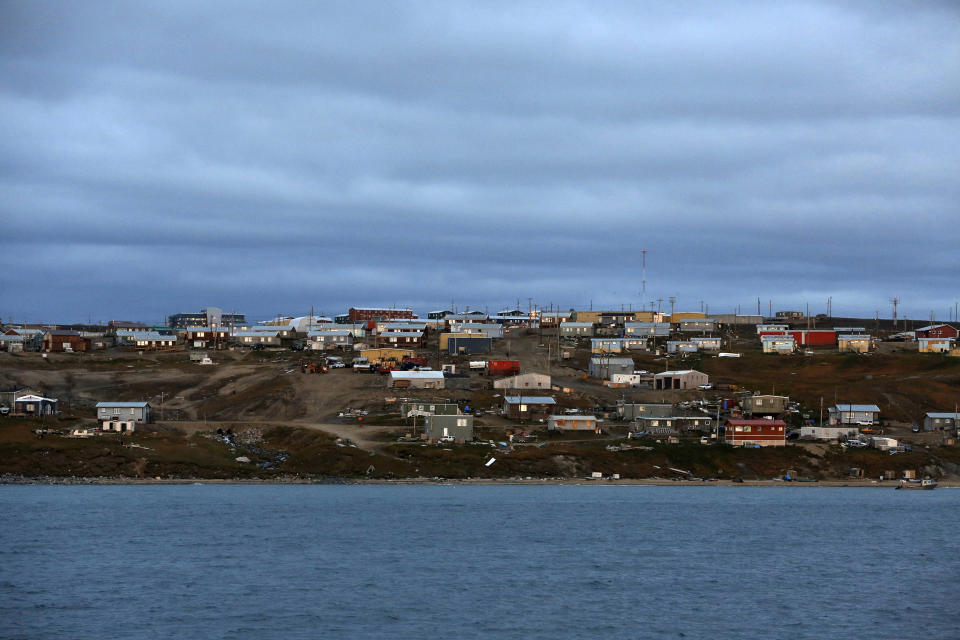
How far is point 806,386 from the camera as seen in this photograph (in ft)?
370

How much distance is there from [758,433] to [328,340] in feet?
220

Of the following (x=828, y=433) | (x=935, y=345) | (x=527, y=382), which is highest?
(x=935, y=345)

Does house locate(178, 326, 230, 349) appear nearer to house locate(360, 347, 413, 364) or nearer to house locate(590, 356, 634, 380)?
house locate(360, 347, 413, 364)

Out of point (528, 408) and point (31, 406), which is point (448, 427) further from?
point (31, 406)

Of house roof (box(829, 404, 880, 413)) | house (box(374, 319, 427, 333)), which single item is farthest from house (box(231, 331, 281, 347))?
house roof (box(829, 404, 880, 413))

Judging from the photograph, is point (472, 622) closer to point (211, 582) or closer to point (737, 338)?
Answer: point (211, 582)

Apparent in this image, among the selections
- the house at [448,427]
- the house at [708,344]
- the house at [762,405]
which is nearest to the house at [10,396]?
the house at [448,427]

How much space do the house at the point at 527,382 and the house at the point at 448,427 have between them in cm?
1935

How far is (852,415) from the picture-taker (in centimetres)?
9925

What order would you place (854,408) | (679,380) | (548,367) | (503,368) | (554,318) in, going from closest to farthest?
1. (854,408)
2. (679,380)
3. (503,368)
4. (548,367)
5. (554,318)

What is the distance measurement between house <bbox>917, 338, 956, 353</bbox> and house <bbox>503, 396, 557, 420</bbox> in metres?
59.0

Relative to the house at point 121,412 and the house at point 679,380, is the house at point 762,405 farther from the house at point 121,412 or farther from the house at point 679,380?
the house at point 121,412

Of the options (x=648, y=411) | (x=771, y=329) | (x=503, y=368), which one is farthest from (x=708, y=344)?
(x=648, y=411)

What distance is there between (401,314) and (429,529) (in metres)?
119
